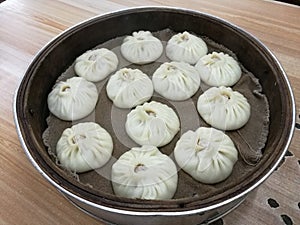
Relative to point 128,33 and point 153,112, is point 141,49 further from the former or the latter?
point 153,112

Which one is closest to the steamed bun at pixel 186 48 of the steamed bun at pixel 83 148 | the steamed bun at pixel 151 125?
the steamed bun at pixel 151 125

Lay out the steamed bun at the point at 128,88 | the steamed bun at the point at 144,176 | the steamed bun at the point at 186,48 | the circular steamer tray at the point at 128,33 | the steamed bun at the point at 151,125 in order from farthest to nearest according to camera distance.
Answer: the steamed bun at the point at 186,48, the steamed bun at the point at 128,88, the steamed bun at the point at 151,125, the steamed bun at the point at 144,176, the circular steamer tray at the point at 128,33

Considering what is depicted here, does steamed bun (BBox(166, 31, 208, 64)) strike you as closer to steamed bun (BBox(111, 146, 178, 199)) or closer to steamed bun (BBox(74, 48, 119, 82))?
steamed bun (BBox(74, 48, 119, 82))

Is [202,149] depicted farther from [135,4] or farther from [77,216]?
[135,4]

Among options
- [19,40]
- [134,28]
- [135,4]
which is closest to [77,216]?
[134,28]

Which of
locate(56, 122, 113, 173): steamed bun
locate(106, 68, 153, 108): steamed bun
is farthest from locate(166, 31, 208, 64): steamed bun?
locate(56, 122, 113, 173): steamed bun

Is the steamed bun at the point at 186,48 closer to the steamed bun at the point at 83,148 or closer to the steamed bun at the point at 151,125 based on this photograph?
the steamed bun at the point at 151,125

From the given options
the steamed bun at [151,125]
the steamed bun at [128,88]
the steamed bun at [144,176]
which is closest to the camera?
the steamed bun at [144,176]
